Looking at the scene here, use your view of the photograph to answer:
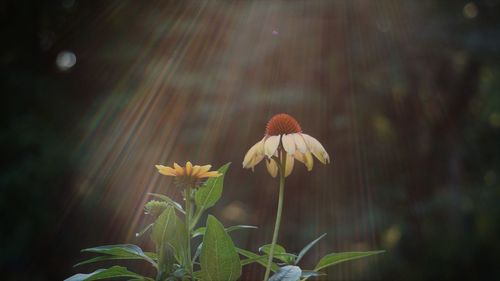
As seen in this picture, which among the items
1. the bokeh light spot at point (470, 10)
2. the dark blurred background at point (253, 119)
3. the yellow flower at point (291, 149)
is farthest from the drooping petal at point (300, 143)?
the bokeh light spot at point (470, 10)

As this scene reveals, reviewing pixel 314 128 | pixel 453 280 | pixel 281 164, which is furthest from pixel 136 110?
pixel 281 164

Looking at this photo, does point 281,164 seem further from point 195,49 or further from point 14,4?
point 14,4

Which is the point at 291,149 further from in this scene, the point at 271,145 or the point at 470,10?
the point at 470,10

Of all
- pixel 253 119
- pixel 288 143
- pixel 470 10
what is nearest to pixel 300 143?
pixel 288 143

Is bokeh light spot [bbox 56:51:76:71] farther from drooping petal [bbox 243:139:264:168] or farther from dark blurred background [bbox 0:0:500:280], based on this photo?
drooping petal [bbox 243:139:264:168]

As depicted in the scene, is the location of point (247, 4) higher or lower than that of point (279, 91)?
higher
